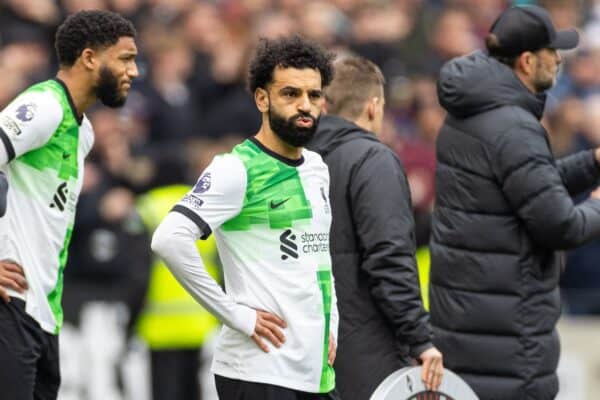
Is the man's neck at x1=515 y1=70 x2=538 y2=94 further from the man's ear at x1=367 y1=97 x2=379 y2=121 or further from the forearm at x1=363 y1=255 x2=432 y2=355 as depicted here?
the forearm at x1=363 y1=255 x2=432 y2=355

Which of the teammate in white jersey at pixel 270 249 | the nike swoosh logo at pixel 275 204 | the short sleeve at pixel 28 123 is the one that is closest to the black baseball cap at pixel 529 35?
the teammate in white jersey at pixel 270 249

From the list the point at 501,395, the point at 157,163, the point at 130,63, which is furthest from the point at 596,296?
the point at 130,63

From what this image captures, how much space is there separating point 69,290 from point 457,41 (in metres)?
5.23

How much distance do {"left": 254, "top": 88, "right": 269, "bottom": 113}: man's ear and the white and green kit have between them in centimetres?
15

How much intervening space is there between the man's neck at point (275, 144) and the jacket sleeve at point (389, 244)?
0.60m

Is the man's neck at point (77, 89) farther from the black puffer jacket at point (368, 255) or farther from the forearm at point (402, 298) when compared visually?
the forearm at point (402, 298)

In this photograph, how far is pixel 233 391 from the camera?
6.43 meters

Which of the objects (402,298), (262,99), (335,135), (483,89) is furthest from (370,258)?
(483,89)

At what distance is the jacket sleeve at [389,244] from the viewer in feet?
22.7

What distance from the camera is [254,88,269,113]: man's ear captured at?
657 centimetres

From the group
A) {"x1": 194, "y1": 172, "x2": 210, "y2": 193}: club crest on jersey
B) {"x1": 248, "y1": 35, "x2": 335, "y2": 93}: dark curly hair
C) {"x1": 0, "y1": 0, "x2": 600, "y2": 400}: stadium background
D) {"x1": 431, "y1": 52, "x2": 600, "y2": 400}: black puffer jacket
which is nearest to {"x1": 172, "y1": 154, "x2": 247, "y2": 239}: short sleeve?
{"x1": 194, "y1": 172, "x2": 210, "y2": 193}: club crest on jersey

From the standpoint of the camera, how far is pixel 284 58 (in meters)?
6.57

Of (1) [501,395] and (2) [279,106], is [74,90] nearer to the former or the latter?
(2) [279,106]

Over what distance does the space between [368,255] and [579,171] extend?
1277mm
